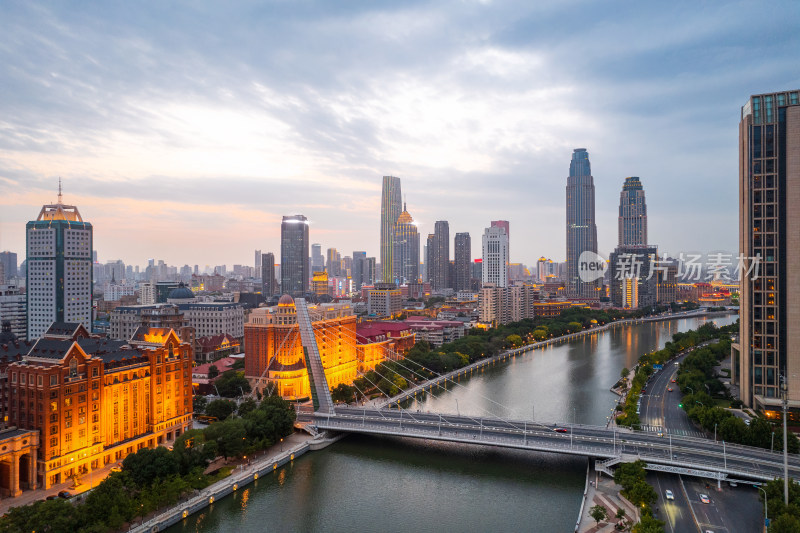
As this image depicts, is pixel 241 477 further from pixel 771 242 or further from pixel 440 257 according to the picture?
pixel 440 257

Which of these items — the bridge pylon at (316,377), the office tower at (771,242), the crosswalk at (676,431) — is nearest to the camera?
the crosswalk at (676,431)

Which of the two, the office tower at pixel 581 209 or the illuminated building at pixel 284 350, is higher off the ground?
the office tower at pixel 581 209

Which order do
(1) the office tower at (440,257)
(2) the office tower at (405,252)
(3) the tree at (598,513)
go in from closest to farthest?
(3) the tree at (598,513) < (1) the office tower at (440,257) < (2) the office tower at (405,252)

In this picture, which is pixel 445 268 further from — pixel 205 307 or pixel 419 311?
pixel 205 307

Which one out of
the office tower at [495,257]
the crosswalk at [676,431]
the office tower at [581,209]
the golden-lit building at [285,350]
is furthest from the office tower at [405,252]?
Result: the crosswalk at [676,431]

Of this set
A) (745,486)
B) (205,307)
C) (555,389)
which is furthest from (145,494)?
(205,307)

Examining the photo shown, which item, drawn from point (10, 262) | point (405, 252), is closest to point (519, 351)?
point (405, 252)

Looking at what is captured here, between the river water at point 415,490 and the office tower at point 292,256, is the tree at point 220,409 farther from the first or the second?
the office tower at point 292,256

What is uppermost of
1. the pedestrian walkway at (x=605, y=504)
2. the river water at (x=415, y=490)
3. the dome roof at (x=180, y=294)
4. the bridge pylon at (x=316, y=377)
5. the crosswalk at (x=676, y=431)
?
the dome roof at (x=180, y=294)
